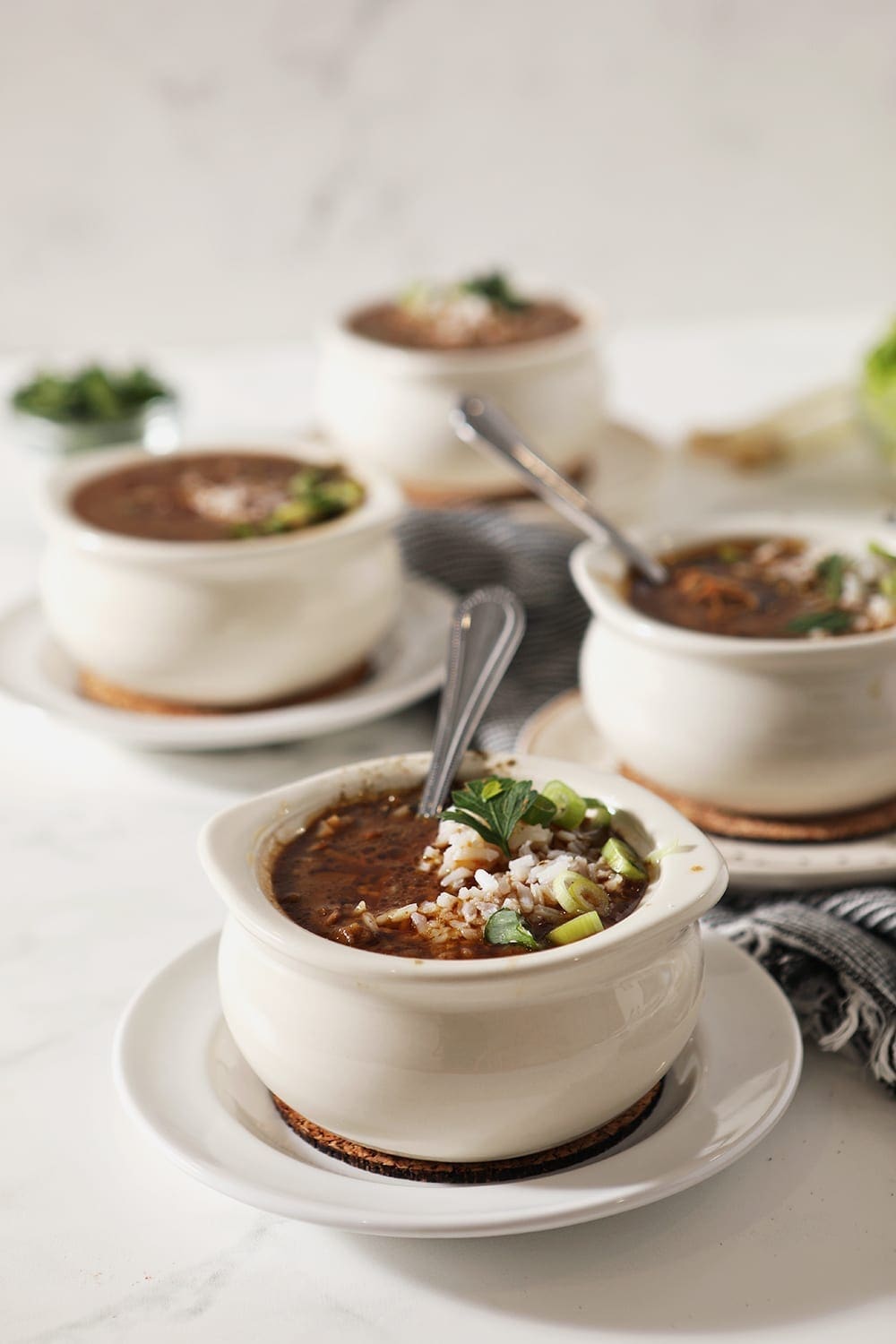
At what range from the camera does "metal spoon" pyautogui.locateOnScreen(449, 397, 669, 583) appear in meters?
1.34

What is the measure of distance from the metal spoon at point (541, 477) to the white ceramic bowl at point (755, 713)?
9 centimetres

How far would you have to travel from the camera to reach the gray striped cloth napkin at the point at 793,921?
3.31 ft

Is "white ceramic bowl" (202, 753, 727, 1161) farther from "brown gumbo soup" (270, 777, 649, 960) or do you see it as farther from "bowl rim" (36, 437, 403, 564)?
"bowl rim" (36, 437, 403, 564)

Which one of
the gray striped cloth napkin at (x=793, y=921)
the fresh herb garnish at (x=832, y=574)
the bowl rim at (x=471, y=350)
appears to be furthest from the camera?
the bowl rim at (x=471, y=350)

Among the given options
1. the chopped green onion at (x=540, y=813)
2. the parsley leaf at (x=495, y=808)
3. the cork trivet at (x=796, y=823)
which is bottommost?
the cork trivet at (x=796, y=823)

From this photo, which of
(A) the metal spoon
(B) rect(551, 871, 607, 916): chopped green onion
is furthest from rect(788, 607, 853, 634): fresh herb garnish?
(B) rect(551, 871, 607, 916): chopped green onion

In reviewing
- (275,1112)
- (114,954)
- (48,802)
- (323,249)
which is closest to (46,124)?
(323,249)

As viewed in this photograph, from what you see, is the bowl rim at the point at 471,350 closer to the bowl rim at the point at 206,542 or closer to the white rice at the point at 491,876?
the bowl rim at the point at 206,542

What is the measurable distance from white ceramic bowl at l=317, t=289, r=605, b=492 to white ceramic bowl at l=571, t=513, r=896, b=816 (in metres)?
0.65

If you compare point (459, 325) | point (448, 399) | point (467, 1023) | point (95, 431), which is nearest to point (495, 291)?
point (459, 325)

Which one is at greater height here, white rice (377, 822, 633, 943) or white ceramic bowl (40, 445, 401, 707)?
white rice (377, 822, 633, 943)

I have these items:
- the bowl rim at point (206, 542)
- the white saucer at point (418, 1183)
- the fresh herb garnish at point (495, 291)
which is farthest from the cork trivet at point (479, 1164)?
the fresh herb garnish at point (495, 291)

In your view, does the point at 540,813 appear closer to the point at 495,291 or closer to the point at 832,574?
the point at 832,574

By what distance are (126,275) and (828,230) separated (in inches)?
62.2
